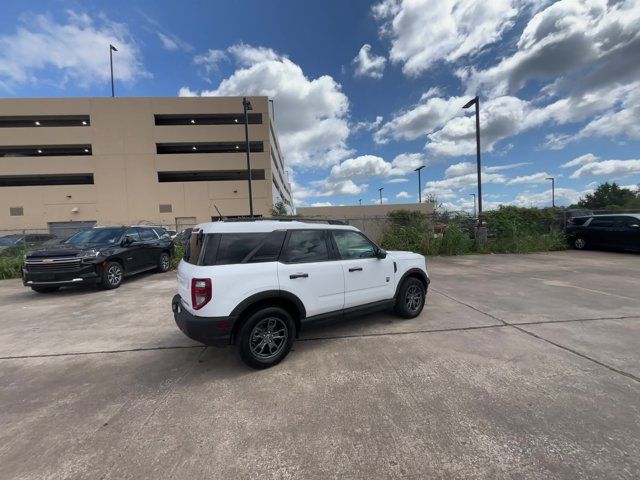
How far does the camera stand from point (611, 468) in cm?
205

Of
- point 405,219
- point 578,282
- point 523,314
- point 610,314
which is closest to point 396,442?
point 523,314

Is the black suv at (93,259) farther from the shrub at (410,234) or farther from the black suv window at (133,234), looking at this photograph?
the shrub at (410,234)

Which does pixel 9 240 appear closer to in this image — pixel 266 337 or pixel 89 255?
pixel 89 255

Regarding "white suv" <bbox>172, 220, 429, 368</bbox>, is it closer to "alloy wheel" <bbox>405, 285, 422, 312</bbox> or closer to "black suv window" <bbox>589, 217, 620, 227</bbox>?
"alloy wheel" <bbox>405, 285, 422, 312</bbox>

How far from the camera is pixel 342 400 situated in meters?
2.93

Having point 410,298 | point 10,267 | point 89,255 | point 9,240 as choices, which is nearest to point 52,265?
point 89,255

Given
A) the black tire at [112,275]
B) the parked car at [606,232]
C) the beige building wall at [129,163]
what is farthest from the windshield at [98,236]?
the beige building wall at [129,163]

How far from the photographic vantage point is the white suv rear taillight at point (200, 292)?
3285 mm

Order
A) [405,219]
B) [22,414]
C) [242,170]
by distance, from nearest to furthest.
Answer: [22,414] < [405,219] < [242,170]

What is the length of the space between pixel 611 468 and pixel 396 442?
1399 millimetres

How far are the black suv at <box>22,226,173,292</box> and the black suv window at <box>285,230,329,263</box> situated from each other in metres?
6.36

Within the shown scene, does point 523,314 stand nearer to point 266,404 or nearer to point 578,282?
point 578,282

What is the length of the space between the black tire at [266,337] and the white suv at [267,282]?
0.01m

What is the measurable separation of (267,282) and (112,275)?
6.66 meters
